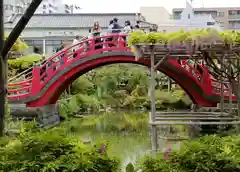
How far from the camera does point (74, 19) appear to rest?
33969 millimetres

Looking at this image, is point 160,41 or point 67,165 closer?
point 67,165

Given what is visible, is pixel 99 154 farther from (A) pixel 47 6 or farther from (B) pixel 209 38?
(A) pixel 47 6

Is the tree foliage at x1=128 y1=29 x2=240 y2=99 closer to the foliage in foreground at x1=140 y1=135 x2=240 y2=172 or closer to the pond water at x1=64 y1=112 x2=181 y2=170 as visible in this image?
the pond water at x1=64 y1=112 x2=181 y2=170

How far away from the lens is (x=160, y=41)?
33.3ft

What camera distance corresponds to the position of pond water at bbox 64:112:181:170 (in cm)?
1101

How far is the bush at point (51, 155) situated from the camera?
396 cm

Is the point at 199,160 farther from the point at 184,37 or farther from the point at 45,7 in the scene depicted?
the point at 45,7

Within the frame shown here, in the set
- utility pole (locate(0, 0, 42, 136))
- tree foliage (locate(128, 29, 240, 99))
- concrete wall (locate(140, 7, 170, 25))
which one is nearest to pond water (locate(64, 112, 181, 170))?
tree foliage (locate(128, 29, 240, 99))

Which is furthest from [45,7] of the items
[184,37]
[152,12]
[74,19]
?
[184,37]

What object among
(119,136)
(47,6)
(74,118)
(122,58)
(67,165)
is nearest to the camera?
(67,165)

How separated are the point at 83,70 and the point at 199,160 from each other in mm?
12838

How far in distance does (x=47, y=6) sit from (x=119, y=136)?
38.6m

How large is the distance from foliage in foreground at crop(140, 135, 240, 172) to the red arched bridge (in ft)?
36.6

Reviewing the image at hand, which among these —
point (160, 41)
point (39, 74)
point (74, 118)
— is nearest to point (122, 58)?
point (39, 74)
